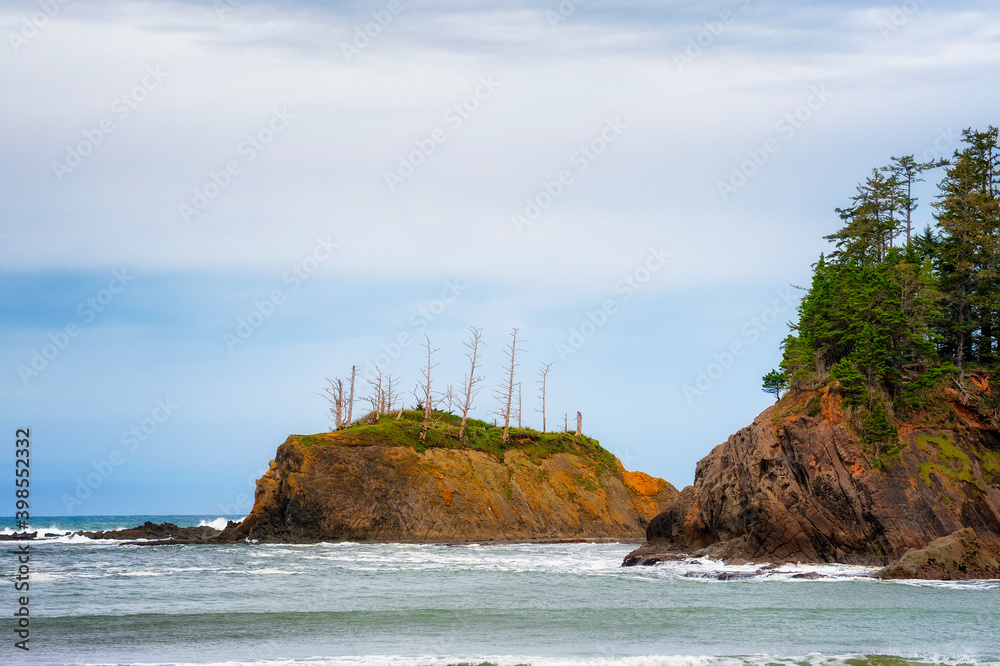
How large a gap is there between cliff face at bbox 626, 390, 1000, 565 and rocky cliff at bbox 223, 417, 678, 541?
20.8 meters

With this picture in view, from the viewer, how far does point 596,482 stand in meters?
69.7

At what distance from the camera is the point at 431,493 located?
59.2 metres

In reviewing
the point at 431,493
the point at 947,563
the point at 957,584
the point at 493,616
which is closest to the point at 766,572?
the point at 947,563

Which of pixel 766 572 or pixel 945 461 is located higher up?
pixel 945 461

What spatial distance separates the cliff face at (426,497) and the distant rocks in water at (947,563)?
3181 centimetres

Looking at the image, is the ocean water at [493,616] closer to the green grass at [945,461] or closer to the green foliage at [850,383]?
the green grass at [945,461]

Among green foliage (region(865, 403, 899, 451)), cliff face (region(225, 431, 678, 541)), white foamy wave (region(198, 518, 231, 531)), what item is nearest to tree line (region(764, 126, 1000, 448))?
green foliage (region(865, 403, 899, 451))

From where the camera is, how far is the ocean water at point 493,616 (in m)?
18.8

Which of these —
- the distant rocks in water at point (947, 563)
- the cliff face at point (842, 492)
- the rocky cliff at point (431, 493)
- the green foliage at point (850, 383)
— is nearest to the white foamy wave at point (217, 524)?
the rocky cliff at point (431, 493)

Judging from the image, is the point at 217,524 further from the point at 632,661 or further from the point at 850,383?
the point at 632,661

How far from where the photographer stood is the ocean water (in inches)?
741

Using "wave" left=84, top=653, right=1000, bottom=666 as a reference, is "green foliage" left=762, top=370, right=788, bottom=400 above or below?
above

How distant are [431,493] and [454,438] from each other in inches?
277

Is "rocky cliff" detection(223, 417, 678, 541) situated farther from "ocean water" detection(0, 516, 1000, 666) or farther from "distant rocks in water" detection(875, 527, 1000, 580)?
"distant rocks in water" detection(875, 527, 1000, 580)
